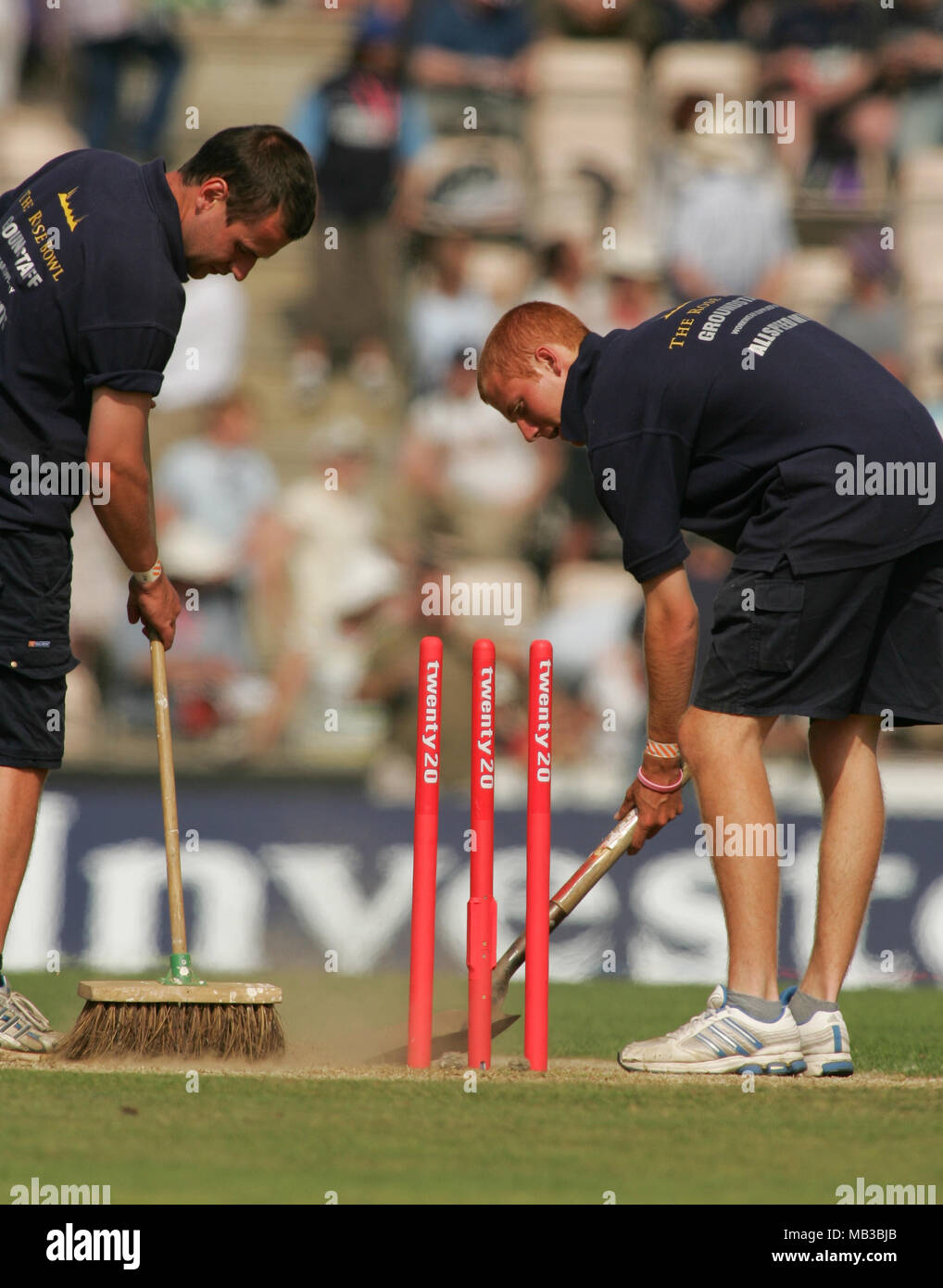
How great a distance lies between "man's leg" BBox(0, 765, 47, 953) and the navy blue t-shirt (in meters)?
0.63

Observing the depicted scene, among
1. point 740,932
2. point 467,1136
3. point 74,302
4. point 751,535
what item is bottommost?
point 467,1136

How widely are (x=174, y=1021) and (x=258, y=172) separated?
209cm

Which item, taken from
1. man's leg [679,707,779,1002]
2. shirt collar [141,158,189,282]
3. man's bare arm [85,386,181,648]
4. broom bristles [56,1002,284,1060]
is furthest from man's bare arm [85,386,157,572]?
man's leg [679,707,779,1002]

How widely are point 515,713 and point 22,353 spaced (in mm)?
4789

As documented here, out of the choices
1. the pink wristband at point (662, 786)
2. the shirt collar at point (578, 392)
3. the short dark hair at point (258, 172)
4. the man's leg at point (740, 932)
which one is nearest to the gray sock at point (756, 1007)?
the man's leg at point (740, 932)

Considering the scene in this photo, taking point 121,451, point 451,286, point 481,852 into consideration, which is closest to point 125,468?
point 121,451

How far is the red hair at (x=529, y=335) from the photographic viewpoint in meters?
4.73

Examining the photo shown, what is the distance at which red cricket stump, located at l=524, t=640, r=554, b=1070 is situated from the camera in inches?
179

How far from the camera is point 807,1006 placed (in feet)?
15.5

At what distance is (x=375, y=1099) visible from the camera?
4.00m

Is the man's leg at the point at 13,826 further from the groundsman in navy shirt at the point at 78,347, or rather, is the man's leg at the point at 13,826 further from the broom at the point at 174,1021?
the broom at the point at 174,1021

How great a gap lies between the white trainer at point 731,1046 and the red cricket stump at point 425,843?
0.58 meters

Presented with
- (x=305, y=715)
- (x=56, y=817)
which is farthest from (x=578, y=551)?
(x=56, y=817)

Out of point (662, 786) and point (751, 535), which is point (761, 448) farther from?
point (662, 786)
